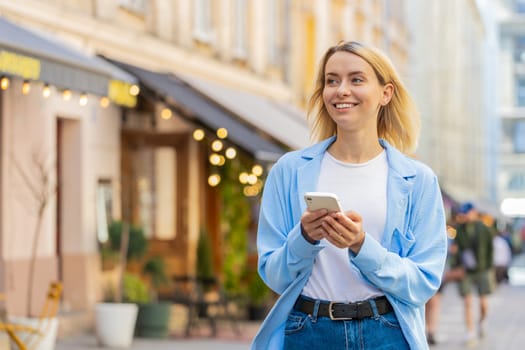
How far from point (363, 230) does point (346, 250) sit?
0.10 metres

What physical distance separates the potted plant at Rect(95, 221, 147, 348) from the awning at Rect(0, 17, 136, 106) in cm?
237

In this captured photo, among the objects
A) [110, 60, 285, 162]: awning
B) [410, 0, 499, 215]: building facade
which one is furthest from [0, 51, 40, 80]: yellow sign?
[410, 0, 499, 215]: building facade

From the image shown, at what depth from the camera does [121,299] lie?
1539cm

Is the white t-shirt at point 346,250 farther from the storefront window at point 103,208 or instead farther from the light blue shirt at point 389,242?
the storefront window at point 103,208

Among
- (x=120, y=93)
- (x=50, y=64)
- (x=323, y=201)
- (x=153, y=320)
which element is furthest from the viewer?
(x=153, y=320)

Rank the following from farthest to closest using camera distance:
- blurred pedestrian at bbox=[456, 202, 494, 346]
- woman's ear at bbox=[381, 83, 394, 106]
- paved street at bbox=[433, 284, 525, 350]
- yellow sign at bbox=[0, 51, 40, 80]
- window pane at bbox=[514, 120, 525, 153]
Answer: window pane at bbox=[514, 120, 525, 153] < blurred pedestrian at bbox=[456, 202, 494, 346] < paved street at bbox=[433, 284, 525, 350] < yellow sign at bbox=[0, 51, 40, 80] < woman's ear at bbox=[381, 83, 394, 106]

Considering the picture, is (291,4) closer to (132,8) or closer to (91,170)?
(132,8)

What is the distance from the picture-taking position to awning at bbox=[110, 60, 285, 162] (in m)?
16.0

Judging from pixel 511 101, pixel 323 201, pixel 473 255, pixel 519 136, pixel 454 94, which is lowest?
pixel 473 255

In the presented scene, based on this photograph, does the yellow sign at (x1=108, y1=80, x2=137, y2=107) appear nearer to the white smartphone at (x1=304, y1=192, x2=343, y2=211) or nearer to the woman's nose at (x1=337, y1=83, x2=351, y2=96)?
the woman's nose at (x1=337, y1=83, x2=351, y2=96)

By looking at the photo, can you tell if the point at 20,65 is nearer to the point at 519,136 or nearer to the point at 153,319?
the point at 153,319

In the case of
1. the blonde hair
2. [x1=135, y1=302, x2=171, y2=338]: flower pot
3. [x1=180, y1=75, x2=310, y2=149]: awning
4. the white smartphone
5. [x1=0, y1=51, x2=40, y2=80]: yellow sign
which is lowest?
[x1=135, y1=302, x2=171, y2=338]: flower pot

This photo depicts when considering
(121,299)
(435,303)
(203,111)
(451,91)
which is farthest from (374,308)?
(451,91)

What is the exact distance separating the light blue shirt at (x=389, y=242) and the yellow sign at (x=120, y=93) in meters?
9.07
